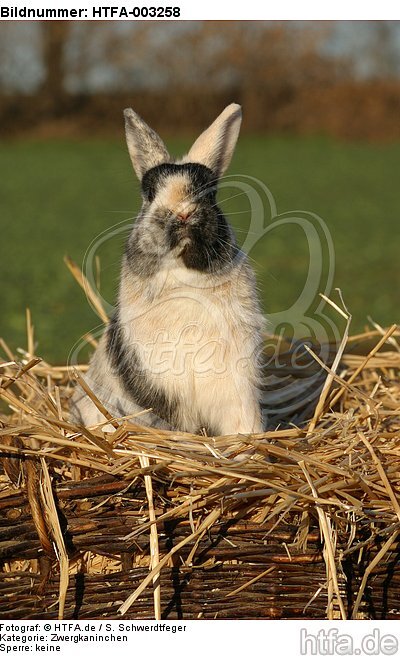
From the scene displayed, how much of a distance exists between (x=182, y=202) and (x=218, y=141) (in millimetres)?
574

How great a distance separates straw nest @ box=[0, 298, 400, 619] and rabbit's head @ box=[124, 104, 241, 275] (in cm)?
76

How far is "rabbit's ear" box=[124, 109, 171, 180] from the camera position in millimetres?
4070

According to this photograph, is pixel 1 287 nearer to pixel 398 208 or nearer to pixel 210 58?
pixel 398 208

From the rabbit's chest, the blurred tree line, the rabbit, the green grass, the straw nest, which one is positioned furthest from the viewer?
the blurred tree line

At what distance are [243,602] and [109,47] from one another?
4478cm

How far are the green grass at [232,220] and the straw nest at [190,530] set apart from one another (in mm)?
1267

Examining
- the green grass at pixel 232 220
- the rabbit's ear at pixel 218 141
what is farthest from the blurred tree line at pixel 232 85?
the rabbit's ear at pixel 218 141

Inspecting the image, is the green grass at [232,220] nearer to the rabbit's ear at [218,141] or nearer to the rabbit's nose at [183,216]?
the rabbit's ear at [218,141]

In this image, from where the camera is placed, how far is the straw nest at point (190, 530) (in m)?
3.32

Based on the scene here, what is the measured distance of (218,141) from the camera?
4.11 m

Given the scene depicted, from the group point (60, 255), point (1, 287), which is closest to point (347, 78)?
point (60, 255)

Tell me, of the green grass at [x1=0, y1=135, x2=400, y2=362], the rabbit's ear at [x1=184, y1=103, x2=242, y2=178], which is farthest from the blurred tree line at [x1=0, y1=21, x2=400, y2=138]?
the rabbit's ear at [x1=184, y1=103, x2=242, y2=178]

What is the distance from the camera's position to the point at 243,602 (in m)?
3.45

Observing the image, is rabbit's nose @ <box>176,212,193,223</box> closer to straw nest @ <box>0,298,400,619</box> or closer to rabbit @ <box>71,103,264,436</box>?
rabbit @ <box>71,103,264,436</box>
